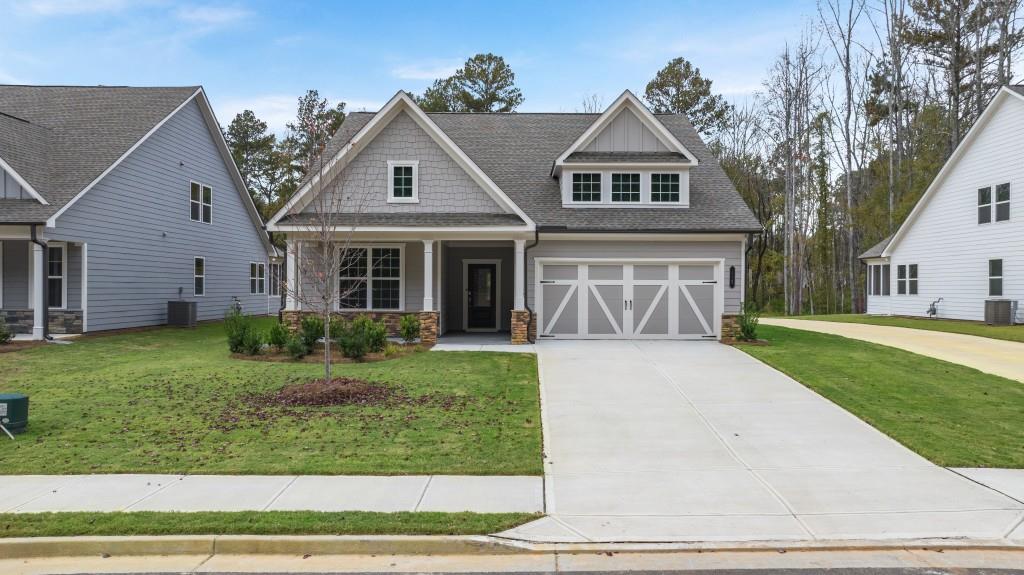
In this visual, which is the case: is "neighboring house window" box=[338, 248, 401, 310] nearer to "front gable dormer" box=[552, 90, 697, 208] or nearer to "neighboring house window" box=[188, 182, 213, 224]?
"front gable dormer" box=[552, 90, 697, 208]

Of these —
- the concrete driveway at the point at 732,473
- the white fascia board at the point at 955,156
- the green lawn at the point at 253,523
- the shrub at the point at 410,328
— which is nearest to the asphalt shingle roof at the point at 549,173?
the shrub at the point at 410,328

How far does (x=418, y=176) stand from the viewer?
16.9 meters

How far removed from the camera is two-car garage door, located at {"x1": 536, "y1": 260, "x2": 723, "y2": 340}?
56.6 feet

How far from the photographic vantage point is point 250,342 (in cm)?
1405

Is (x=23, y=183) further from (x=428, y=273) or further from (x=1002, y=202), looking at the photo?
(x=1002, y=202)

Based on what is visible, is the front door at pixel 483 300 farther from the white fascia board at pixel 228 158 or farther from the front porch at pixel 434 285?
the white fascia board at pixel 228 158

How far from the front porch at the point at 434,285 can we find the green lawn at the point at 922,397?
7003 millimetres

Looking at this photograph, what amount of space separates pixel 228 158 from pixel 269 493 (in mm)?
22015

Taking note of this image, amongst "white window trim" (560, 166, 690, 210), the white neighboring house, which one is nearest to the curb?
"white window trim" (560, 166, 690, 210)

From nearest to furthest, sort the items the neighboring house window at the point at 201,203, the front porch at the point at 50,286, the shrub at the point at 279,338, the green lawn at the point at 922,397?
the green lawn at the point at 922,397 < the shrub at the point at 279,338 < the front porch at the point at 50,286 < the neighboring house window at the point at 201,203

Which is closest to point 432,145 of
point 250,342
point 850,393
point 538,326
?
point 538,326

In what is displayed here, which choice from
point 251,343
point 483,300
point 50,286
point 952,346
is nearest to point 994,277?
point 952,346

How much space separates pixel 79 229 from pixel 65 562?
1584 cm

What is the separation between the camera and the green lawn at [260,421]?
677 cm
